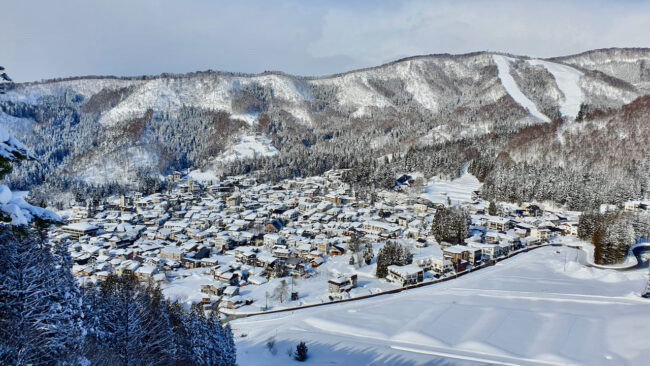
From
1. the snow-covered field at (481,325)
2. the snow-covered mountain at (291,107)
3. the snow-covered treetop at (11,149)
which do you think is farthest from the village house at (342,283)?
the snow-covered mountain at (291,107)

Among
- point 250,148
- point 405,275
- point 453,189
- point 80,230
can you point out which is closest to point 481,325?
point 405,275

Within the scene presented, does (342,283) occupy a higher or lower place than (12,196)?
lower

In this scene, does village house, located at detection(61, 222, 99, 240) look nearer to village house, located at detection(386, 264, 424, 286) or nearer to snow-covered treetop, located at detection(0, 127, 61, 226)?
village house, located at detection(386, 264, 424, 286)

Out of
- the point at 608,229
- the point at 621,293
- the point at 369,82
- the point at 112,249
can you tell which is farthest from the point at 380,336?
the point at 369,82

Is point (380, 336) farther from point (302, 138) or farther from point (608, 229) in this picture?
point (302, 138)

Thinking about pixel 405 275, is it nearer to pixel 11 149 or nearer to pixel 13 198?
pixel 13 198
